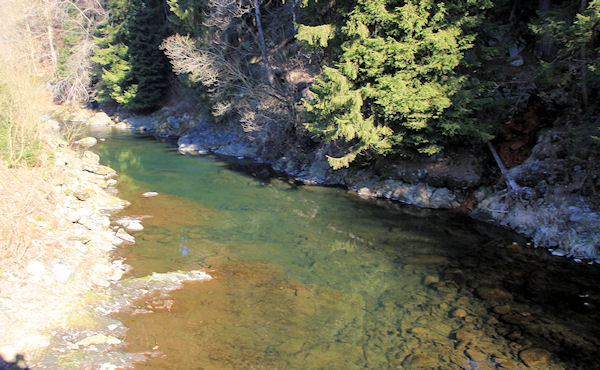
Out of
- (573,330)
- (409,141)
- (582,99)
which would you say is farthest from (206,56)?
(573,330)

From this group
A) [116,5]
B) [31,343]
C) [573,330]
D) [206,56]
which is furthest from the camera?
[116,5]

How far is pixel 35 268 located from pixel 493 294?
9.88 metres

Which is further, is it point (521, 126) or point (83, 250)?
point (521, 126)

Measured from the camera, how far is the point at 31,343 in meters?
6.31

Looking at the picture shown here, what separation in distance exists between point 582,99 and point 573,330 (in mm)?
9283

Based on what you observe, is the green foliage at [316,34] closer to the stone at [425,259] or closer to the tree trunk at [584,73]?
the tree trunk at [584,73]

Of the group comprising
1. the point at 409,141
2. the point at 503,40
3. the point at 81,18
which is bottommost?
the point at 409,141

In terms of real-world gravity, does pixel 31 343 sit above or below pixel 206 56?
below

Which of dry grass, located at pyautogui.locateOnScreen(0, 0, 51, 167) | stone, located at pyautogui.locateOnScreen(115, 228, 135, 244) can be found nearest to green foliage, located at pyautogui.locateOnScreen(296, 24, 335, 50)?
dry grass, located at pyautogui.locateOnScreen(0, 0, 51, 167)

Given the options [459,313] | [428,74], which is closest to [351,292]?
[459,313]

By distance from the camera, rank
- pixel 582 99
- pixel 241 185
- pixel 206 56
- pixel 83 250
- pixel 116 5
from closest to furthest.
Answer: pixel 83 250 < pixel 582 99 < pixel 241 185 < pixel 206 56 < pixel 116 5

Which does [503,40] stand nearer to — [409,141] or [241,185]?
[409,141]

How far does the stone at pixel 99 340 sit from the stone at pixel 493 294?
7.74 metres

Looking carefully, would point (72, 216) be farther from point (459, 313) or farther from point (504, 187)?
point (504, 187)
